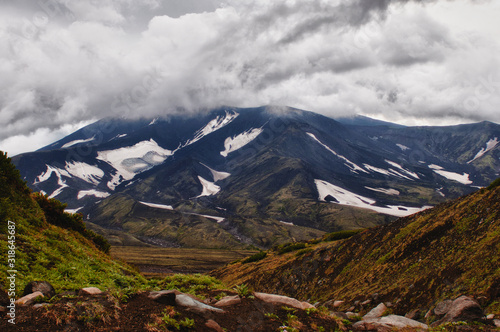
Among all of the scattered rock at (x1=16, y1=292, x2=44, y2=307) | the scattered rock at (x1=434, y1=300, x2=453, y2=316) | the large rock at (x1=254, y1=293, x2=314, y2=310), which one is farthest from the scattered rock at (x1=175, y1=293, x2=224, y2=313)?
the scattered rock at (x1=434, y1=300, x2=453, y2=316)

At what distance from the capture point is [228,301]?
1244cm

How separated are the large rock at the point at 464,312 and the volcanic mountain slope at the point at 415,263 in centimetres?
72

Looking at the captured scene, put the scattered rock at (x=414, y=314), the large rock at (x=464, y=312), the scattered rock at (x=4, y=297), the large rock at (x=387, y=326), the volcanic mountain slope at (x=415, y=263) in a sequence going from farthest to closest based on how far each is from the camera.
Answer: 1. the volcanic mountain slope at (x=415, y=263)
2. the scattered rock at (x=414, y=314)
3. the large rock at (x=464, y=312)
4. the large rock at (x=387, y=326)
5. the scattered rock at (x=4, y=297)

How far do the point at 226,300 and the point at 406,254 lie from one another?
57.6 feet

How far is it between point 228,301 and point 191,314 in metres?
2.35

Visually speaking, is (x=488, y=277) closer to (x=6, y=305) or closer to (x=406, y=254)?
(x=406, y=254)

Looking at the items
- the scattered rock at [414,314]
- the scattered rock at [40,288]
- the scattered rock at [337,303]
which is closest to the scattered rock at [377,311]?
the scattered rock at [414,314]

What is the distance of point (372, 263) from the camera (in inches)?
1051

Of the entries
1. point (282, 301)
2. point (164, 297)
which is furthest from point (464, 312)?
point (164, 297)

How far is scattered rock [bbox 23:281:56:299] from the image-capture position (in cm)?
1002

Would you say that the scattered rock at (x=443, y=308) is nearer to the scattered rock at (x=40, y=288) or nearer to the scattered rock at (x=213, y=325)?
the scattered rock at (x=213, y=325)

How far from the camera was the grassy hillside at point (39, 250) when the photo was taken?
480 inches

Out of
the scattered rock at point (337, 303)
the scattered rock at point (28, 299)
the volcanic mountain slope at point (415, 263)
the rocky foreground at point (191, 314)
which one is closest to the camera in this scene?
the rocky foreground at point (191, 314)

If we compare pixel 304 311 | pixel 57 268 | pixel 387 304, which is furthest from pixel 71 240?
pixel 387 304
